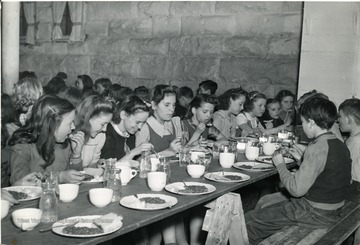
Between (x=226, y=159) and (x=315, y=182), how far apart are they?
65cm

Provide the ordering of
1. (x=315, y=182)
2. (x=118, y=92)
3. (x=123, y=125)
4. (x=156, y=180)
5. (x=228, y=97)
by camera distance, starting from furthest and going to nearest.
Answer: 1. (x=118, y=92)
2. (x=228, y=97)
3. (x=123, y=125)
4. (x=315, y=182)
5. (x=156, y=180)

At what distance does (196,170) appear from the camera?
2848 millimetres

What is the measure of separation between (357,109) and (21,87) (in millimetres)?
3579

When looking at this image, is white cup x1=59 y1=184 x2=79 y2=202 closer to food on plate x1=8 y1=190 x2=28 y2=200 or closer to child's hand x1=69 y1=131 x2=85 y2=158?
food on plate x1=8 y1=190 x2=28 y2=200

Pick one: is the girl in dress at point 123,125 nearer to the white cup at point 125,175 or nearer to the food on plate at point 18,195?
the white cup at point 125,175

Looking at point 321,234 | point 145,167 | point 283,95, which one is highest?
point 283,95

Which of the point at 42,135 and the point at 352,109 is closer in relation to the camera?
the point at 42,135

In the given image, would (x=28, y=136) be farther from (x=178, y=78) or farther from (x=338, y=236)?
(x=178, y=78)

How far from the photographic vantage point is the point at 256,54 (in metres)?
7.56

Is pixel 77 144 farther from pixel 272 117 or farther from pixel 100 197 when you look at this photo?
pixel 272 117

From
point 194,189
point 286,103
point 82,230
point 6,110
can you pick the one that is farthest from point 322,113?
point 286,103

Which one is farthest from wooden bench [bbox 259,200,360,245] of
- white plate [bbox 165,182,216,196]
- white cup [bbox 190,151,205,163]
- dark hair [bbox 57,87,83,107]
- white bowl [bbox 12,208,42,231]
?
dark hair [bbox 57,87,83,107]

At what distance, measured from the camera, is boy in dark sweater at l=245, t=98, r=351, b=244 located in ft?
9.77

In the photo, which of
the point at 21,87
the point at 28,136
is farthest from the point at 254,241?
the point at 21,87
